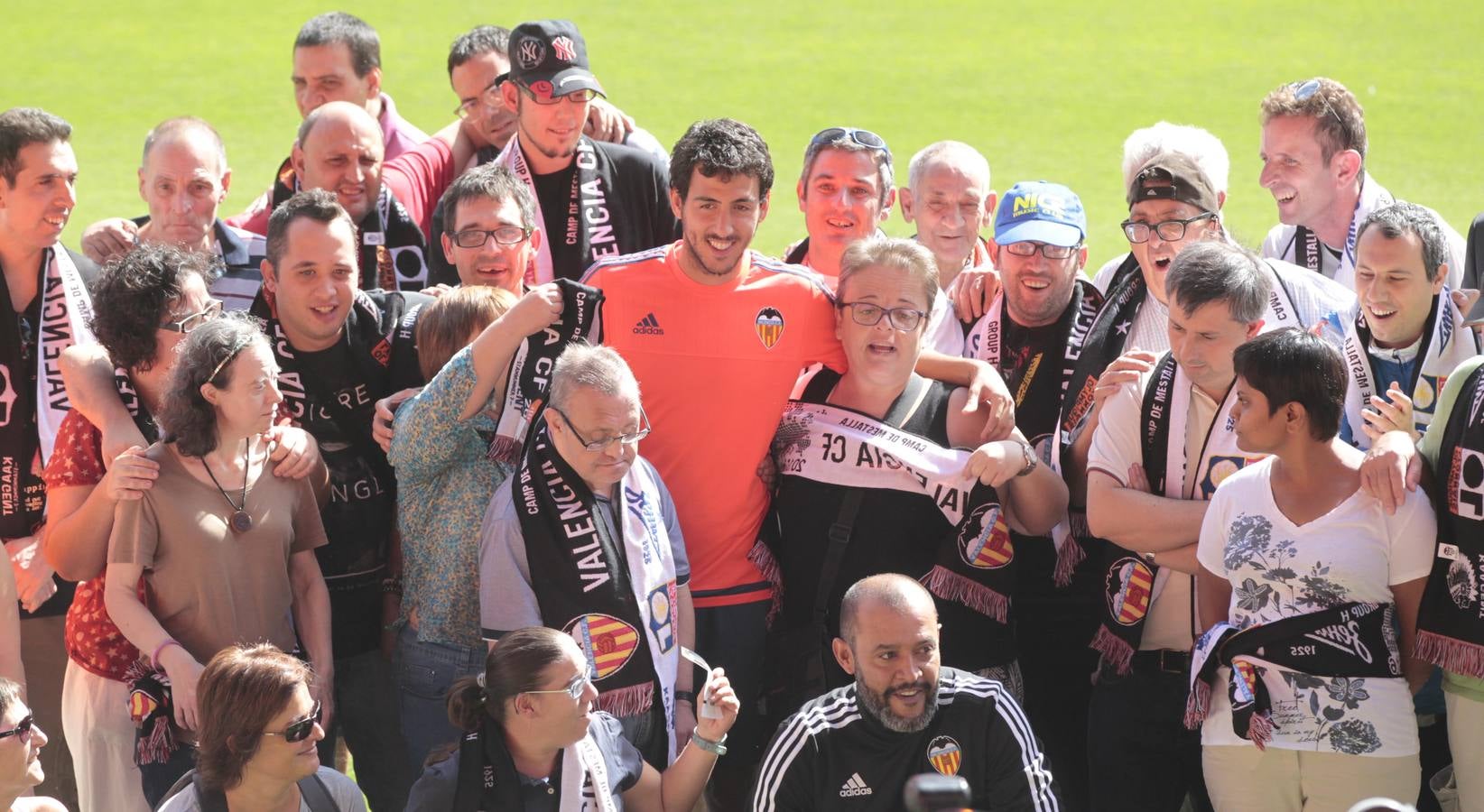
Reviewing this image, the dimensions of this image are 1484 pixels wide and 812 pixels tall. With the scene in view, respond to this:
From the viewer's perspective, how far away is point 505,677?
166 inches

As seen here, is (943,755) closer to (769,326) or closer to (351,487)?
(769,326)

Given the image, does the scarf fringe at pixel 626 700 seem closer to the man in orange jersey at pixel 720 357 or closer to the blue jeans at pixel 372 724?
the man in orange jersey at pixel 720 357

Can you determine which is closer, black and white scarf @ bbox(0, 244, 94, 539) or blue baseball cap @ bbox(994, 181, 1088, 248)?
blue baseball cap @ bbox(994, 181, 1088, 248)

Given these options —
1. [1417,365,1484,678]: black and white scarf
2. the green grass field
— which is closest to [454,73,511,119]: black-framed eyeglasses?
[1417,365,1484,678]: black and white scarf

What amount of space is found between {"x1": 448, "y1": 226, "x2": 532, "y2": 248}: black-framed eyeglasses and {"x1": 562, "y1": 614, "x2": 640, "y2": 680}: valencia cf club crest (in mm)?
1572

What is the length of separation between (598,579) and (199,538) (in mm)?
1137

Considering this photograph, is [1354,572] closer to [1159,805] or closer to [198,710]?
[1159,805]

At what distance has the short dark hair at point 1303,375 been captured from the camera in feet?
13.6

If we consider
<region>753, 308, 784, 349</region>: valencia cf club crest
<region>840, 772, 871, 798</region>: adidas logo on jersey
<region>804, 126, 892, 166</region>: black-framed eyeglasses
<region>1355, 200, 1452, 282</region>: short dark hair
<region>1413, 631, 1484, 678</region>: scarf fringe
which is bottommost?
<region>840, 772, 871, 798</region>: adidas logo on jersey

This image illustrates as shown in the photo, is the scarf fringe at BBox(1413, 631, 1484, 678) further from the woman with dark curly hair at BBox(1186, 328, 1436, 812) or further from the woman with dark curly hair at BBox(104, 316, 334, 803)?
the woman with dark curly hair at BBox(104, 316, 334, 803)

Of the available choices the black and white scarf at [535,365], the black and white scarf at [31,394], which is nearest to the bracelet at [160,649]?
the black and white scarf at [535,365]

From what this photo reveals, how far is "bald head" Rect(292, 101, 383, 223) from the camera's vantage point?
6.48m

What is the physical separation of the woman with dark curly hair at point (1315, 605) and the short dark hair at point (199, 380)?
2790mm

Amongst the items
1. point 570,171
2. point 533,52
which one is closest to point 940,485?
point 570,171
